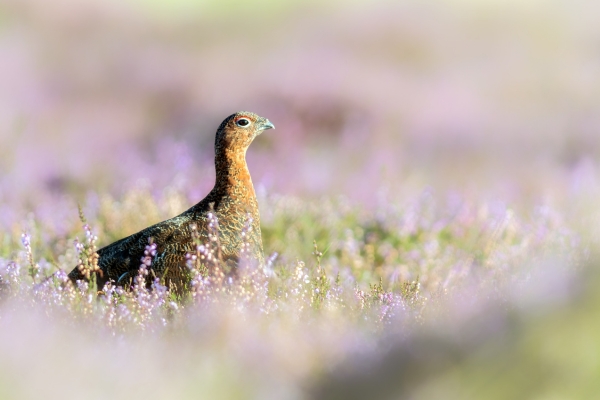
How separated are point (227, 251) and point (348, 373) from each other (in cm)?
203

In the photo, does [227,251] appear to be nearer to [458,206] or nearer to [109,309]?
[109,309]

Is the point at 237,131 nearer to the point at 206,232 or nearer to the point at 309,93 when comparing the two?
the point at 206,232

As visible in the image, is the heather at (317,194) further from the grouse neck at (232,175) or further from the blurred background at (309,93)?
the grouse neck at (232,175)

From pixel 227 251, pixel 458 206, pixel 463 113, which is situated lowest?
pixel 227 251

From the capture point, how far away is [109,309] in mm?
3375

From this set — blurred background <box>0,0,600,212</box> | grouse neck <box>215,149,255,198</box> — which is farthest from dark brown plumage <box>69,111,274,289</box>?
blurred background <box>0,0,600,212</box>

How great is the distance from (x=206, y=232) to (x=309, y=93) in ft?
26.9

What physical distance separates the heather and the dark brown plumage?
228 millimetres

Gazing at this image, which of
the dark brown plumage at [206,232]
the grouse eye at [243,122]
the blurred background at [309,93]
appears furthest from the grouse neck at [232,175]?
the blurred background at [309,93]

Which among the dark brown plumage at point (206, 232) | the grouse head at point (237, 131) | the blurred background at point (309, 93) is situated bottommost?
the dark brown plumage at point (206, 232)

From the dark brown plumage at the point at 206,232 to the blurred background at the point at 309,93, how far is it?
2201mm

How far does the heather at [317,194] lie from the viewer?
6.83ft

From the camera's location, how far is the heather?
208 centimetres

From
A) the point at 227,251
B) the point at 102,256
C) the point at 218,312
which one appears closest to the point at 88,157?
the point at 102,256
